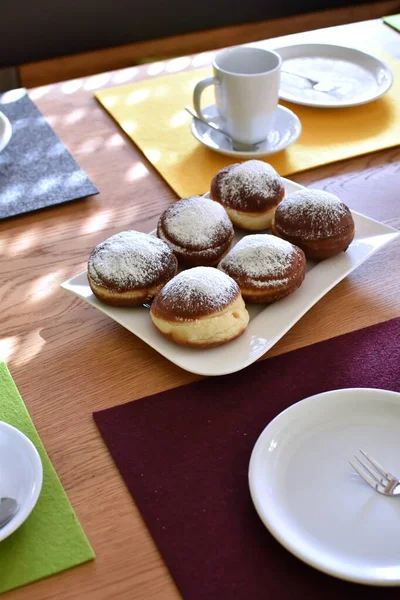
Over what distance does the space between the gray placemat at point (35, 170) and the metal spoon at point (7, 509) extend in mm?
529

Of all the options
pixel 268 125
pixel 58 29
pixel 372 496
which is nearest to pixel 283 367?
pixel 372 496

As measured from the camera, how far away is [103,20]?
7.23 feet

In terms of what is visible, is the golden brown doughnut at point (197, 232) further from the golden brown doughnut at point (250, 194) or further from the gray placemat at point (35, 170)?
the gray placemat at point (35, 170)

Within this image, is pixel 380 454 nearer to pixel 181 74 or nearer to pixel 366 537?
pixel 366 537

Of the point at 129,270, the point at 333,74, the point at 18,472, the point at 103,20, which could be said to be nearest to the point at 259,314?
the point at 129,270

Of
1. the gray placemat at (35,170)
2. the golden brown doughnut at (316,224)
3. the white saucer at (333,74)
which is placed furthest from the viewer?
the white saucer at (333,74)

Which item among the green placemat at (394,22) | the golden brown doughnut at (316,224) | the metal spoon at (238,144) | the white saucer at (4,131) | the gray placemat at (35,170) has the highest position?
the golden brown doughnut at (316,224)

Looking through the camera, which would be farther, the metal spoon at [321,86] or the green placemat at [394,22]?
the green placemat at [394,22]

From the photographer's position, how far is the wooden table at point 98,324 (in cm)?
60

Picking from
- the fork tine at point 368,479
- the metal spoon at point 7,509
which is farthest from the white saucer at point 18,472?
the fork tine at point 368,479

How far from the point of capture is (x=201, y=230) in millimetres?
857

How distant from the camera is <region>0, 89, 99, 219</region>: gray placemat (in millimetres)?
1064

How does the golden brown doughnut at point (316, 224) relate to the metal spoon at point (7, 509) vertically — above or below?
above

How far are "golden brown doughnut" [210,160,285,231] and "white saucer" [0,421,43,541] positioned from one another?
1.36 feet
